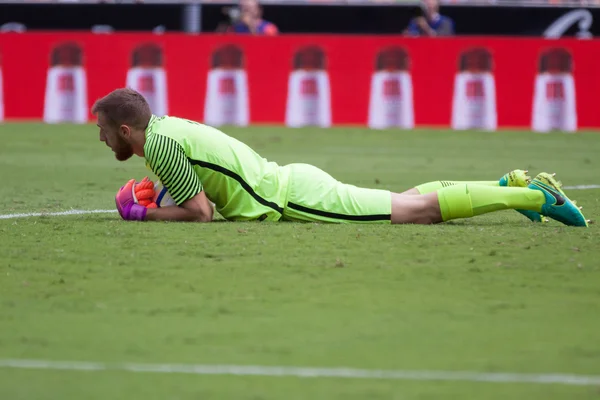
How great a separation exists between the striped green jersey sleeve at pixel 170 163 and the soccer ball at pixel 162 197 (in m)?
0.35

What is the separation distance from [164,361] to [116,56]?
54.3ft

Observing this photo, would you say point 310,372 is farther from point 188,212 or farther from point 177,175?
point 188,212

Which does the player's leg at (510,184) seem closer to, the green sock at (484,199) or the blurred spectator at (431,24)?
the green sock at (484,199)

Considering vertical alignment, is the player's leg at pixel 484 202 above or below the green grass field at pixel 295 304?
above

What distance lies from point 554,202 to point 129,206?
280 centimetres

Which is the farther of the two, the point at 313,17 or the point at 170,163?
the point at 313,17

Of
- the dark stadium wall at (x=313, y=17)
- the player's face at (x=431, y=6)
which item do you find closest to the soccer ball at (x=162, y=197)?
the player's face at (x=431, y=6)

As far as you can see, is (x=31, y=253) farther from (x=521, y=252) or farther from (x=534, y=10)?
(x=534, y=10)

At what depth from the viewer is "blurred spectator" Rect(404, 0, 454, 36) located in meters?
21.4

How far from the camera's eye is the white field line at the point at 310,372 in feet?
14.5

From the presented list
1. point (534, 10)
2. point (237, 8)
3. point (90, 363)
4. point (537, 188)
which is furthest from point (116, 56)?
point (90, 363)

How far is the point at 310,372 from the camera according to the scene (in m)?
4.52

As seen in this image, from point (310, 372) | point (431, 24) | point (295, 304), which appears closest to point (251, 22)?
point (431, 24)

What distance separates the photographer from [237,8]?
23141mm
